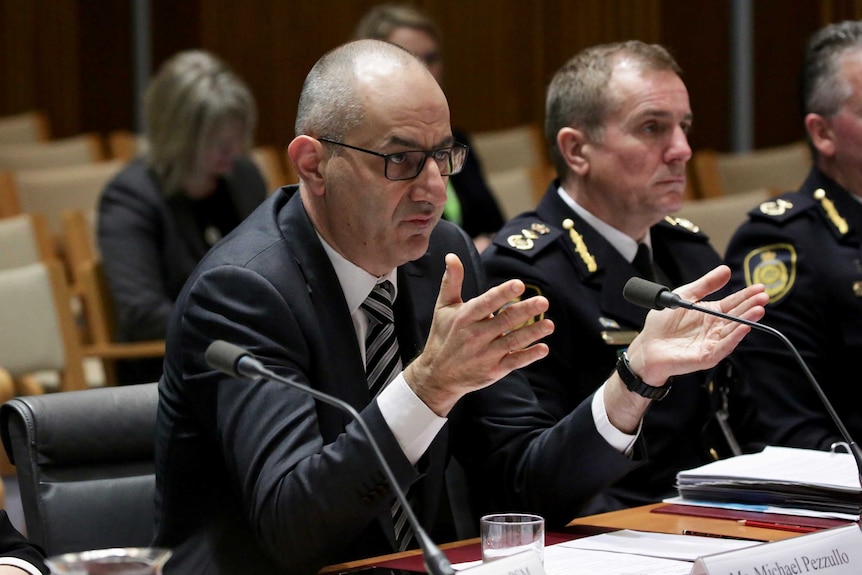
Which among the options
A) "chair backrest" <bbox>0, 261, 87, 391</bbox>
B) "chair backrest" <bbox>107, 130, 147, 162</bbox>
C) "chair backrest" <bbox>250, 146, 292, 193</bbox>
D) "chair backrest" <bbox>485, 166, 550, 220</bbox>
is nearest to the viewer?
"chair backrest" <bbox>0, 261, 87, 391</bbox>

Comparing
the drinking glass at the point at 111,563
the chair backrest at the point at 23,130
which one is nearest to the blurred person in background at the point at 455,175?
the drinking glass at the point at 111,563

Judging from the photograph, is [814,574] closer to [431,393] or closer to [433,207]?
[431,393]

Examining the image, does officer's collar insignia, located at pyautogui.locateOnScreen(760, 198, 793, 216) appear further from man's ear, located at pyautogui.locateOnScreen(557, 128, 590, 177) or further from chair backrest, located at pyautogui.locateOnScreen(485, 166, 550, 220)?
chair backrest, located at pyautogui.locateOnScreen(485, 166, 550, 220)

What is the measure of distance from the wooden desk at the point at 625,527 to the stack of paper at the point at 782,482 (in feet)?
0.28

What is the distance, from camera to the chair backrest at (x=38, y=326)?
148 inches

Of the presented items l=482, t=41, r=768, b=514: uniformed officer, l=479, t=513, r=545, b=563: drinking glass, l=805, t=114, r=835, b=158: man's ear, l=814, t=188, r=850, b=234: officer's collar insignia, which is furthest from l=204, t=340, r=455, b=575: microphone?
l=805, t=114, r=835, b=158: man's ear

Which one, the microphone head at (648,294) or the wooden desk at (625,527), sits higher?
the microphone head at (648,294)

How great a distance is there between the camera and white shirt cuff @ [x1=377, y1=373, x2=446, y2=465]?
1.72 metres

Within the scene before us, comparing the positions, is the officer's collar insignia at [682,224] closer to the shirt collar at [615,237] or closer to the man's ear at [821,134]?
the shirt collar at [615,237]

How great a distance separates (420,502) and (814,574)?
0.66m

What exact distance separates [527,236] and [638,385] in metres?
0.72

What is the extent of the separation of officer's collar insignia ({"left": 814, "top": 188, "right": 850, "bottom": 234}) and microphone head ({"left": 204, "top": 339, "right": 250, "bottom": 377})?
5.64ft

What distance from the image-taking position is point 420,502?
2.04 m

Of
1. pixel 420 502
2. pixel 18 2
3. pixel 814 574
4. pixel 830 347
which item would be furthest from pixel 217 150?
pixel 18 2
